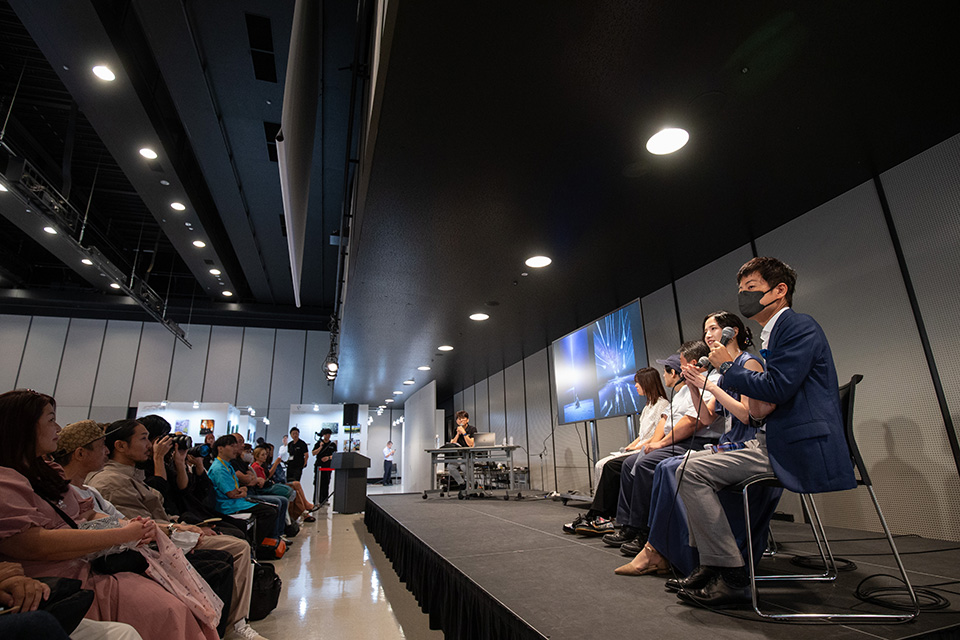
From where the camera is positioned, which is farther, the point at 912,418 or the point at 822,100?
the point at 912,418

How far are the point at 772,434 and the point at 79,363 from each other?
1428 centimetres

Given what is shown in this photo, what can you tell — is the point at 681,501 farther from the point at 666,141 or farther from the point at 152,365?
the point at 152,365

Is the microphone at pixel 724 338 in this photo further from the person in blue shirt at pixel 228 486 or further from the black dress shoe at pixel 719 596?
the person in blue shirt at pixel 228 486

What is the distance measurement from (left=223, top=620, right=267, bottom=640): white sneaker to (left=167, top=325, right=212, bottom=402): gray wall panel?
1068cm

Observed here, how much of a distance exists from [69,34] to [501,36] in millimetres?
3864

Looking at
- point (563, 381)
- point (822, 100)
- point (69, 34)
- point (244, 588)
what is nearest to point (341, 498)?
point (563, 381)

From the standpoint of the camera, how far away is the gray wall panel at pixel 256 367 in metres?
11.9

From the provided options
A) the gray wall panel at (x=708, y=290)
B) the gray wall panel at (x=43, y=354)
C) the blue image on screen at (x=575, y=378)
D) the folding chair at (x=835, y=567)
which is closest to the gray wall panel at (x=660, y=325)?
the gray wall panel at (x=708, y=290)

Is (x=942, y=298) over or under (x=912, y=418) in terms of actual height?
over

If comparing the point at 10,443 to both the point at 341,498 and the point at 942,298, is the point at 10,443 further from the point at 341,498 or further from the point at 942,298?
the point at 341,498

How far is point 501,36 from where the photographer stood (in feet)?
6.58

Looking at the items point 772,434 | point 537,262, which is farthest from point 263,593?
point 537,262

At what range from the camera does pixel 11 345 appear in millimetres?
11047

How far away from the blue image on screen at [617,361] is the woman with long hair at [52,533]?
3.89 metres
